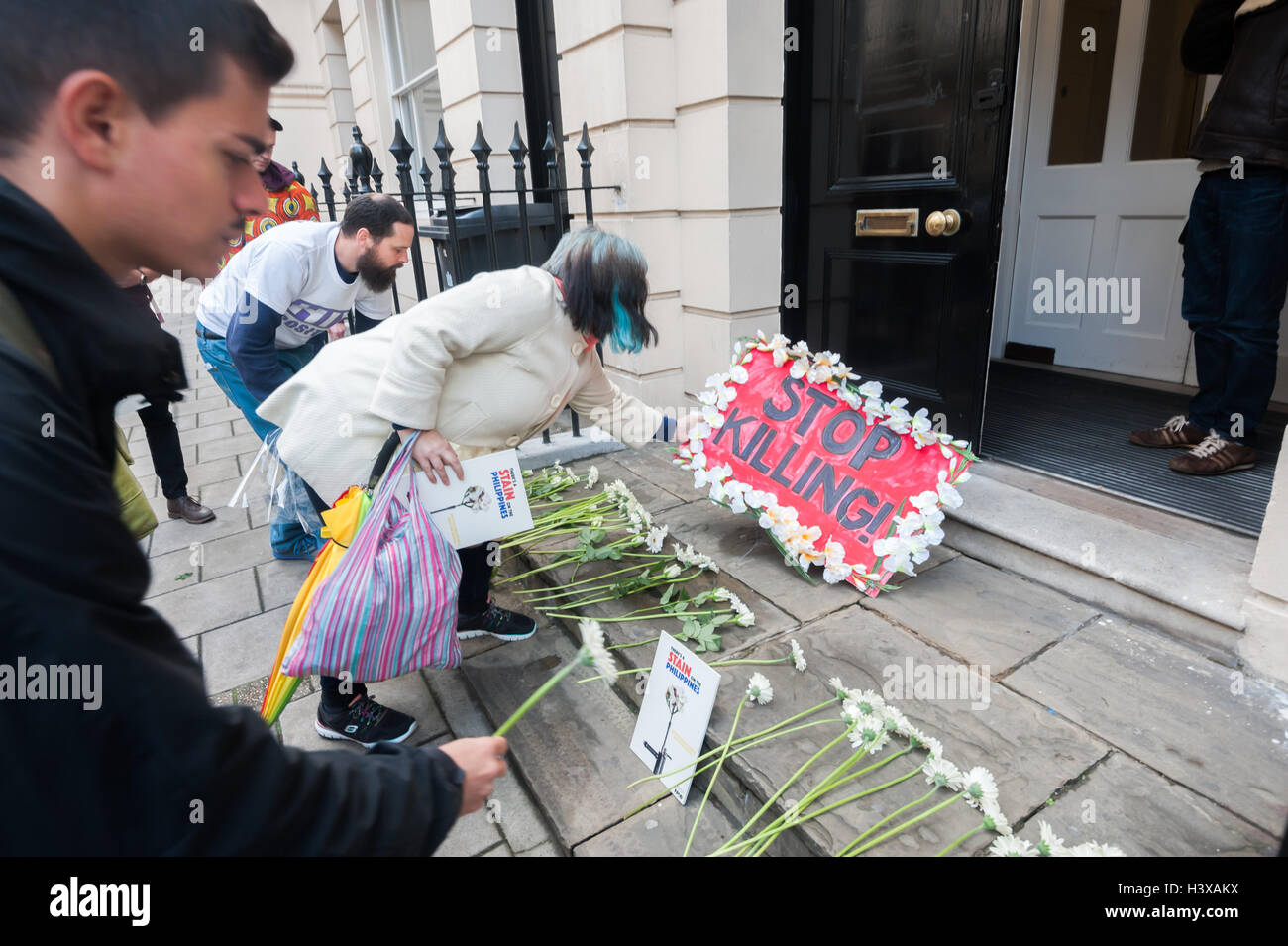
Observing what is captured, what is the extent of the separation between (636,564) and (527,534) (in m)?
0.68

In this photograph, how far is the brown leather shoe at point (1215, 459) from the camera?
10.0 ft

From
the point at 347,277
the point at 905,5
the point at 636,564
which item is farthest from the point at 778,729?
the point at 905,5

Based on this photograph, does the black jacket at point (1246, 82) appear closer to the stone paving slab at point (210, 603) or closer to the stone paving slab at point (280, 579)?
the stone paving slab at point (280, 579)

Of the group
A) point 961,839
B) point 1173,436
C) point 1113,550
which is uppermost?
point 1173,436

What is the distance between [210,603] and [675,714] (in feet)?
7.59

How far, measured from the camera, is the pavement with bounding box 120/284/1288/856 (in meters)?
1.71

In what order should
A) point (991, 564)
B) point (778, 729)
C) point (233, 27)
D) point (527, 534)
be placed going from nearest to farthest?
point (233, 27)
point (778, 729)
point (991, 564)
point (527, 534)

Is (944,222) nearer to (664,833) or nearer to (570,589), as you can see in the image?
(570,589)

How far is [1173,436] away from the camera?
3.41m

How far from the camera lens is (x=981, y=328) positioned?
3115 millimetres

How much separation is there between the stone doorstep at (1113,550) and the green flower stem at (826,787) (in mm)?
1118

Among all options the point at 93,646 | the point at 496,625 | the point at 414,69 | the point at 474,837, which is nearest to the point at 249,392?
the point at 496,625

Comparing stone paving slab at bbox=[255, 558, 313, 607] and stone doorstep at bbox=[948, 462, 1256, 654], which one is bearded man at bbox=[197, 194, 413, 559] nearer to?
stone paving slab at bbox=[255, 558, 313, 607]
